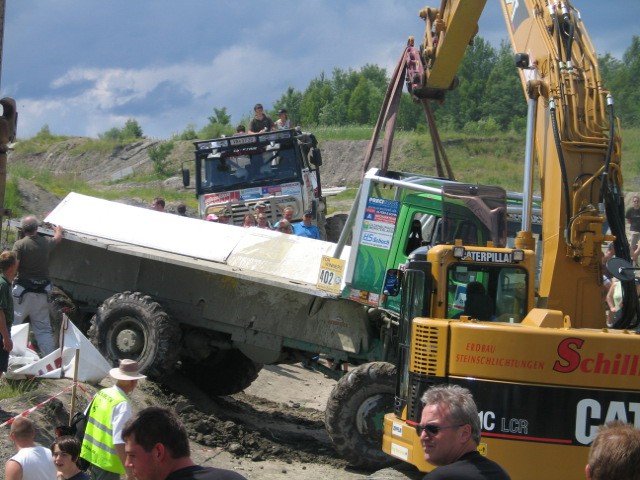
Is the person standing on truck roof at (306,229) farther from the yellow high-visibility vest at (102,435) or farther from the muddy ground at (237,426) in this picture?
the yellow high-visibility vest at (102,435)

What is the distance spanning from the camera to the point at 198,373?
556 inches

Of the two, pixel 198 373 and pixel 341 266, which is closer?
pixel 341 266

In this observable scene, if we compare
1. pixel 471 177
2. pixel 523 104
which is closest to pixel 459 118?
pixel 523 104

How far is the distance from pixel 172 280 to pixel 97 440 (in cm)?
599

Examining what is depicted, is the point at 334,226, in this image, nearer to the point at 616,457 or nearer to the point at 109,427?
the point at 109,427

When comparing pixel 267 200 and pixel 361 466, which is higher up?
pixel 267 200

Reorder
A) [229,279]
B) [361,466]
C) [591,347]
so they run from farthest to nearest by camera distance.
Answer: [229,279] → [361,466] → [591,347]

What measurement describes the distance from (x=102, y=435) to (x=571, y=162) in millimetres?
4947

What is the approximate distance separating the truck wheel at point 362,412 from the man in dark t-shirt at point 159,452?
6368 mm

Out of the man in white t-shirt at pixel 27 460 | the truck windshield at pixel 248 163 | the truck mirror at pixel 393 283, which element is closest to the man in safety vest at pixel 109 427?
the man in white t-shirt at pixel 27 460

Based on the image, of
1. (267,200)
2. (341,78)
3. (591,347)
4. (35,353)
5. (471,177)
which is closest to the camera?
(591,347)

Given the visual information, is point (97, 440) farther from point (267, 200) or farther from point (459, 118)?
point (459, 118)

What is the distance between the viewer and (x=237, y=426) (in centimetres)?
1206

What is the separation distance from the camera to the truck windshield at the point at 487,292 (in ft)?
27.4
